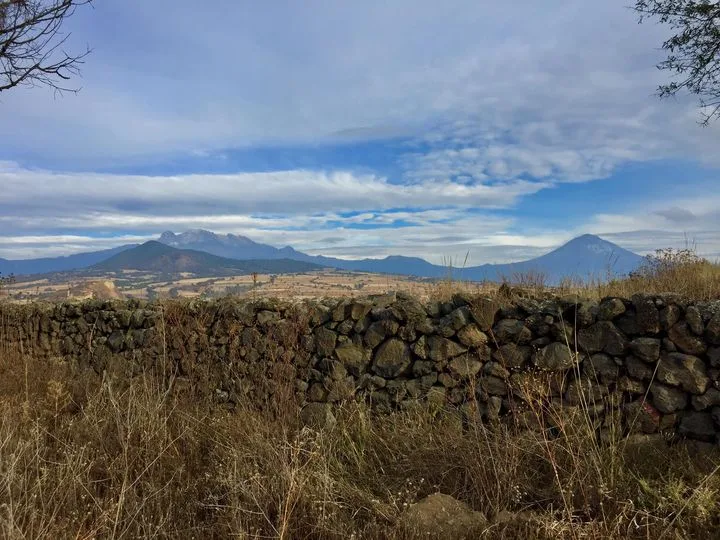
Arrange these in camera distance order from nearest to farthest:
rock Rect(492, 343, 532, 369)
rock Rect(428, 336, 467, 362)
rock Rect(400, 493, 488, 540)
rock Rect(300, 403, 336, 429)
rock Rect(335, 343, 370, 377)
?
1. rock Rect(400, 493, 488, 540)
2. rock Rect(492, 343, 532, 369)
3. rock Rect(428, 336, 467, 362)
4. rock Rect(300, 403, 336, 429)
5. rock Rect(335, 343, 370, 377)

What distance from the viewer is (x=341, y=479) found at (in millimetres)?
4262

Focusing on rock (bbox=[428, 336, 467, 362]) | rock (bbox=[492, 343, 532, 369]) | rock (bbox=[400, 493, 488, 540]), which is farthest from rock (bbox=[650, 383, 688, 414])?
rock (bbox=[400, 493, 488, 540])

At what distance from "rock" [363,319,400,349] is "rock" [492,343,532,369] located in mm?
1293

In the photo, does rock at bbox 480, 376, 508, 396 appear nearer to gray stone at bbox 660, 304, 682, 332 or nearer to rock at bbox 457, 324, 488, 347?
rock at bbox 457, 324, 488, 347

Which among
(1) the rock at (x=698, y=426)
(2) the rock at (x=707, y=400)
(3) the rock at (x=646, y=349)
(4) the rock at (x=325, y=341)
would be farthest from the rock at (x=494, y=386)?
(4) the rock at (x=325, y=341)

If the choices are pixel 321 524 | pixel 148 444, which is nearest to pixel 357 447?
pixel 321 524

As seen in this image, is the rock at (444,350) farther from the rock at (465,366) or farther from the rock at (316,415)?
the rock at (316,415)

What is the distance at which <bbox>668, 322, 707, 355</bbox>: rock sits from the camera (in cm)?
474

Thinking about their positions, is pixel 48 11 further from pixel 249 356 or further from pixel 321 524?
pixel 321 524

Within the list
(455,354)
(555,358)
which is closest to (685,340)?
(555,358)

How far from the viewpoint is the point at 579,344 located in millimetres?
5199

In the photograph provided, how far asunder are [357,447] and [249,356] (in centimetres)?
244

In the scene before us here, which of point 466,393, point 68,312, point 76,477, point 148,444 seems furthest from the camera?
point 68,312

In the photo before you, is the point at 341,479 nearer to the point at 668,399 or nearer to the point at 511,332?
the point at 511,332
